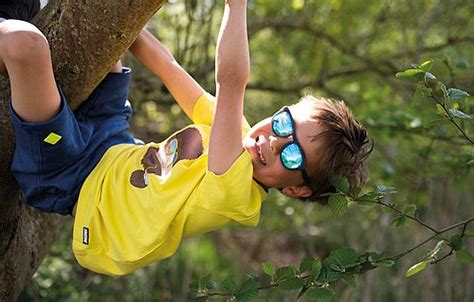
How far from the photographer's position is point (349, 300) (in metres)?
5.19

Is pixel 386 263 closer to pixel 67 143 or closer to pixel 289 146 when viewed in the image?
pixel 289 146

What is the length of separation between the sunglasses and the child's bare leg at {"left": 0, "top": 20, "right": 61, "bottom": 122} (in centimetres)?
58

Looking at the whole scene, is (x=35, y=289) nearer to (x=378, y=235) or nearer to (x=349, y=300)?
(x=349, y=300)

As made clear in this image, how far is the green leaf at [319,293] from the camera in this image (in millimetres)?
2207

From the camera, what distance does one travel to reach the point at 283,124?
7.29ft

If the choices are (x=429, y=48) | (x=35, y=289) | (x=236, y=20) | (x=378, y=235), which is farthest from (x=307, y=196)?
(x=378, y=235)

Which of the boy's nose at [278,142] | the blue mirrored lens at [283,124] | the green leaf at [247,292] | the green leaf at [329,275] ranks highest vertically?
the blue mirrored lens at [283,124]

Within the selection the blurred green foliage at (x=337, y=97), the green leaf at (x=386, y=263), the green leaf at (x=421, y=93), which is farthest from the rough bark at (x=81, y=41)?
the blurred green foliage at (x=337, y=97)

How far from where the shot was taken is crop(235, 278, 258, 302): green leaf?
225 cm

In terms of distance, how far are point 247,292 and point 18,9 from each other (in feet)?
3.53

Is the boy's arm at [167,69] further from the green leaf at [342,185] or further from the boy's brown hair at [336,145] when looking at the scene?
the green leaf at [342,185]

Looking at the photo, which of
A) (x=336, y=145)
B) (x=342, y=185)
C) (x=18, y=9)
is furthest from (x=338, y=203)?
(x=18, y=9)

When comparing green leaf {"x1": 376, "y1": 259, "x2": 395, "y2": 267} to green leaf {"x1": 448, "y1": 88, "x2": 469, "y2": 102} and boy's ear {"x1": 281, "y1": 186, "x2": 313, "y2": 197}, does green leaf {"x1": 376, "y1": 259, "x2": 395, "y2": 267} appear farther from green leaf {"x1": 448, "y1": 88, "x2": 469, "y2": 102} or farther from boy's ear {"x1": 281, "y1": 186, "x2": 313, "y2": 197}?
green leaf {"x1": 448, "y1": 88, "x2": 469, "y2": 102}

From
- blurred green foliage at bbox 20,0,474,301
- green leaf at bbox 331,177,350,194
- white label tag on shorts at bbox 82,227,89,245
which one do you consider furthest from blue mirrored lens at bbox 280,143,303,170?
blurred green foliage at bbox 20,0,474,301
